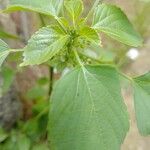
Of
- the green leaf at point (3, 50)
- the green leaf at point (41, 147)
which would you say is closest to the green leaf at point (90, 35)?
the green leaf at point (3, 50)

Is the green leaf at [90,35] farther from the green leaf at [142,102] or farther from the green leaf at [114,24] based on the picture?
the green leaf at [142,102]

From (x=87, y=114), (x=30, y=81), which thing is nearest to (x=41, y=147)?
(x=30, y=81)

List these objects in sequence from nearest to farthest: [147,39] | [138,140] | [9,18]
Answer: [9,18]
[138,140]
[147,39]

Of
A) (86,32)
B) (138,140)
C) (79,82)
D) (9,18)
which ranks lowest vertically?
(138,140)

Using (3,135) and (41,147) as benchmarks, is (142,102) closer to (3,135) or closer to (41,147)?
(41,147)

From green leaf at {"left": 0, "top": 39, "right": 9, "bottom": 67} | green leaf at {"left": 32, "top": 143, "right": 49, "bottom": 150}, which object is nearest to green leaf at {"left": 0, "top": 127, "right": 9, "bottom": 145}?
green leaf at {"left": 32, "top": 143, "right": 49, "bottom": 150}

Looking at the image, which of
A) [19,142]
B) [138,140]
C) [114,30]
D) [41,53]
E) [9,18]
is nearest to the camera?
[41,53]

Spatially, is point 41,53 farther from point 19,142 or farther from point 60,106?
point 19,142

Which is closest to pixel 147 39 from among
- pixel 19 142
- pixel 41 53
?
pixel 19 142
